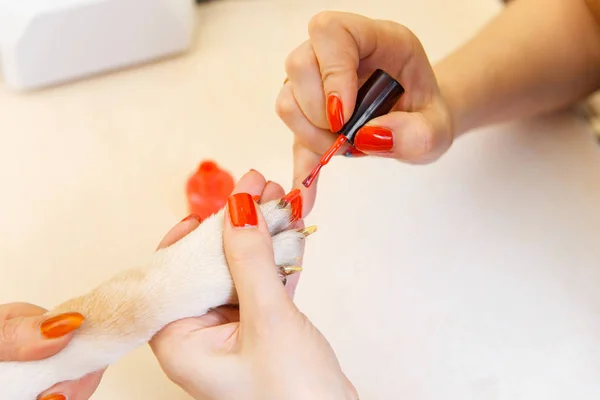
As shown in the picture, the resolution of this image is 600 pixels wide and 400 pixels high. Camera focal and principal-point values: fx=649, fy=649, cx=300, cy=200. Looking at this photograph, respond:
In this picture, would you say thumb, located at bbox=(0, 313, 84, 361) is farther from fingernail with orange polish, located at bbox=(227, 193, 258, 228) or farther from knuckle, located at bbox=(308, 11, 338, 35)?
knuckle, located at bbox=(308, 11, 338, 35)

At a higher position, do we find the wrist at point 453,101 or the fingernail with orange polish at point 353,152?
the wrist at point 453,101

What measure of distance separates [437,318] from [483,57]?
0.33 metres

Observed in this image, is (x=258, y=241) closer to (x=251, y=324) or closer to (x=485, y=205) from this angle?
(x=251, y=324)

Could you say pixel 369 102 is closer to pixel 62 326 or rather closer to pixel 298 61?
pixel 298 61

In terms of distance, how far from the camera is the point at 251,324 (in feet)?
1.59

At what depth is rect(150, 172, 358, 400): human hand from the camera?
18.9 inches

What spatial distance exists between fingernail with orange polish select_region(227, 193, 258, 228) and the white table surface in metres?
0.28

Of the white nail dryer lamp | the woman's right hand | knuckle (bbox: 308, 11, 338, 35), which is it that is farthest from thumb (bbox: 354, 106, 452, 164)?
the white nail dryer lamp

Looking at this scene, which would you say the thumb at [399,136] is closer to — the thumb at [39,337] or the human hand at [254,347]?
the human hand at [254,347]

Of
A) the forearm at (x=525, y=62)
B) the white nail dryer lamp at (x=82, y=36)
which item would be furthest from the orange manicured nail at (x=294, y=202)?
the white nail dryer lamp at (x=82, y=36)

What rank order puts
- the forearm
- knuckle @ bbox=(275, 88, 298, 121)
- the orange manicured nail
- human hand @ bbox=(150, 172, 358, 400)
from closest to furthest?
human hand @ bbox=(150, 172, 358, 400) → the orange manicured nail → knuckle @ bbox=(275, 88, 298, 121) → the forearm

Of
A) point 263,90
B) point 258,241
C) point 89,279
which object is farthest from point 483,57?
point 89,279

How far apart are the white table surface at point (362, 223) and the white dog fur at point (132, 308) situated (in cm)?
21

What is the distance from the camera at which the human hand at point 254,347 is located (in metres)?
0.48
